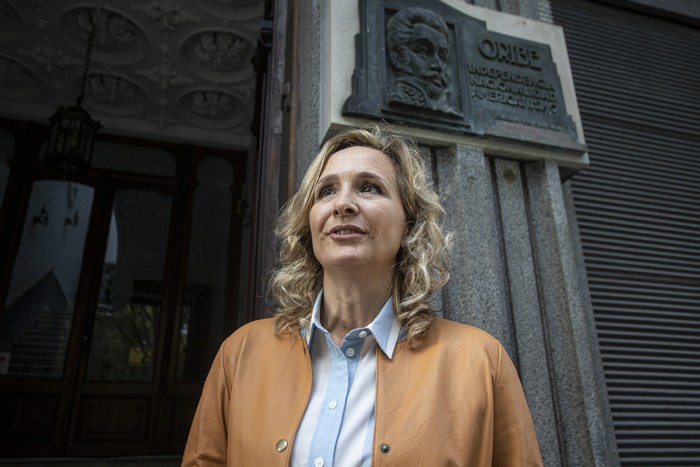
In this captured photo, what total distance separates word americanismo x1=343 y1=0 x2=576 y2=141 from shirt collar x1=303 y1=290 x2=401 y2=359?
1096mm

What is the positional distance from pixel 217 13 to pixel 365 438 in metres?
5.28

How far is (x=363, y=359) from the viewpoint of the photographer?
132cm

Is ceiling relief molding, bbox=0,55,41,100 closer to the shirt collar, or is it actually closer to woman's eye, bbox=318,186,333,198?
woman's eye, bbox=318,186,333,198

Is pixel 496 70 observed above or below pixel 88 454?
above

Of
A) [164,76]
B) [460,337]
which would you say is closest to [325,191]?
[460,337]

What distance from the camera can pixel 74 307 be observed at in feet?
19.8

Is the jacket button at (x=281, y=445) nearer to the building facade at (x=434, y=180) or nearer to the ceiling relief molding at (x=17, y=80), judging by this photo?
the building facade at (x=434, y=180)

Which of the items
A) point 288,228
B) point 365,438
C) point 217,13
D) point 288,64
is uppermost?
point 217,13

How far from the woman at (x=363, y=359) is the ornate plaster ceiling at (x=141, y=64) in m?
4.49

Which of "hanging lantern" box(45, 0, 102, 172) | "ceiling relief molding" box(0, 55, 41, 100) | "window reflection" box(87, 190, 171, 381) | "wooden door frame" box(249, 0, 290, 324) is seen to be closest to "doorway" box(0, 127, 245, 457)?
"window reflection" box(87, 190, 171, 381)

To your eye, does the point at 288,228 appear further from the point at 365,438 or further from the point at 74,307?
the point at 74,307

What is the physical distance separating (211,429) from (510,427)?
0.86 metres

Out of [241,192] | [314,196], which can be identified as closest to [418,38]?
[314,196]

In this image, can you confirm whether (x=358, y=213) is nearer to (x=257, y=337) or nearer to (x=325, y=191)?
(x=325, y=191)
